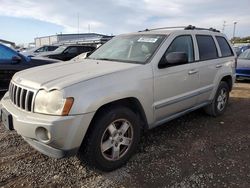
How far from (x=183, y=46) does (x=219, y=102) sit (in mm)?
1765

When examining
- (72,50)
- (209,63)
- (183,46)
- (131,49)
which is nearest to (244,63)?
(209,63)

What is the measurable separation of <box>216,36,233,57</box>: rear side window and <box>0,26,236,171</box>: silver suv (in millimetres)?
721

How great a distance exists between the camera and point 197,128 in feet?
15.3

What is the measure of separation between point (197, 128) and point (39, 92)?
9.82 ft

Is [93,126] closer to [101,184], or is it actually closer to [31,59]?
[101,184]

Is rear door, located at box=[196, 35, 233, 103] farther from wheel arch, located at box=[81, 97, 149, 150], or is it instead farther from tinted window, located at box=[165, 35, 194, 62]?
wheel arch, located at box=[81, 97, 149, 150]

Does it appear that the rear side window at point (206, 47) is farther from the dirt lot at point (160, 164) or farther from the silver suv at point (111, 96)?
the dirt lot at point (160, 164)

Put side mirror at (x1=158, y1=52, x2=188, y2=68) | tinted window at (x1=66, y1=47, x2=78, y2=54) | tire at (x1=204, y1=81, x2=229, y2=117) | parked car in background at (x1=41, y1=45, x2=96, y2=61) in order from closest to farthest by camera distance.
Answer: side mirror at (x1=158, y1=52, x2=188, y2=68)
tire at (x1=204, y1=81, x2=229, y2=117)
parked car in background at (x1=41, y1=45, x2=96, y2=61)
tinted window at (x1=66, y1=47, x2=78, y2=54)

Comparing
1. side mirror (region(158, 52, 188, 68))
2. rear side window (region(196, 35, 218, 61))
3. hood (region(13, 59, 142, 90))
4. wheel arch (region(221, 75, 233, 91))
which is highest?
rear side window (region(196, 35, 218, 61))

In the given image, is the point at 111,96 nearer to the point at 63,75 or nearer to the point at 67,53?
the point at 63,75

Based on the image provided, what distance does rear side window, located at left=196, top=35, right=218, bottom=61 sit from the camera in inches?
181

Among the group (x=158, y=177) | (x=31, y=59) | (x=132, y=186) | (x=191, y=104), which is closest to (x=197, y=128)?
(x=191, y=104)

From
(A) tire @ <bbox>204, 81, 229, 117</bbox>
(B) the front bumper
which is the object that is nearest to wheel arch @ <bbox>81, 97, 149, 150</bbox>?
(B) the front bumper

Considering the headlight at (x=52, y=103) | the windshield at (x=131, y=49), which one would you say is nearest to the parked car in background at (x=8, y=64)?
the windshield at (x=131, y=49)
